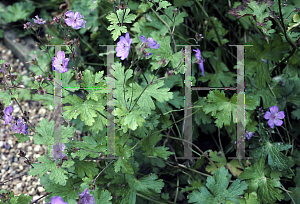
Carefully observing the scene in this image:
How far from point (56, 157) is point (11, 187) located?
Answer: 90cm

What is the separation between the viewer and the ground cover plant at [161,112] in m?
1.51

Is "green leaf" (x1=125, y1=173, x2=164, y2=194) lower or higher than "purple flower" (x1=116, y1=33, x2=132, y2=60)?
lower

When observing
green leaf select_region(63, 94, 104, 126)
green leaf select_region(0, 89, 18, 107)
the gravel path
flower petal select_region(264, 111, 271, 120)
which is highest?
green leaf select_region(0, 89, 18, 107)

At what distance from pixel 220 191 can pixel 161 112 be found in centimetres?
61

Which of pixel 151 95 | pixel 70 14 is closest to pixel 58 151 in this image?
pixel 151 95

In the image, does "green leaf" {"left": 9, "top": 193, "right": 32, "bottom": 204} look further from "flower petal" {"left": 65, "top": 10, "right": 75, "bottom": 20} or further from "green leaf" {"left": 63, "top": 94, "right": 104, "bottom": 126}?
"flower petal" {"left": 65, "top": 10, "right": 75, "bottom": 20}

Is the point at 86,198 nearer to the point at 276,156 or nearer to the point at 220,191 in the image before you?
the point at 220,191

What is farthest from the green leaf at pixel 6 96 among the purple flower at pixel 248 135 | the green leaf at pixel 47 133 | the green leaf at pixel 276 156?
the green leaf at pixel 276 156

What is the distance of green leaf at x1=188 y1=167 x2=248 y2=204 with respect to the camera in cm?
170

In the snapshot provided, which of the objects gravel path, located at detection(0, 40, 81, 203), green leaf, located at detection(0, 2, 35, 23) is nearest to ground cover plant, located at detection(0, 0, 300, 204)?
gravel path, located at detection(0, 40, 81, 203)

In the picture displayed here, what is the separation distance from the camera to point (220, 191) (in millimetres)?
1709

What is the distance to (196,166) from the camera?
1.98 metres

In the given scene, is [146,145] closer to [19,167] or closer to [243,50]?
[243,50]

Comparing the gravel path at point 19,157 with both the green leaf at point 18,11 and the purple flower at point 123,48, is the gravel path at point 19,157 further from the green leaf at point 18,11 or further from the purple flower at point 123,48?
the purple flower at point 123,48
